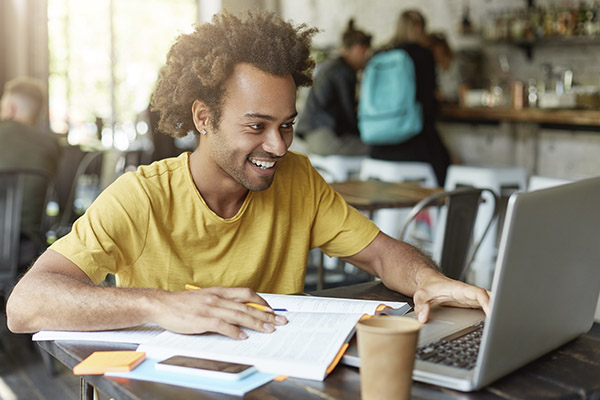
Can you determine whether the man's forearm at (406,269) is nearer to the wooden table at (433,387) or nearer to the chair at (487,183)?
the wooden table at (433,387)

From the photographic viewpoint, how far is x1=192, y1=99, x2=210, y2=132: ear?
1.53 metres

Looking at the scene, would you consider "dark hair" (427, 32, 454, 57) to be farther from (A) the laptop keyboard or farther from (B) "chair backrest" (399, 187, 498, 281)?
(A) the laptop keyboard

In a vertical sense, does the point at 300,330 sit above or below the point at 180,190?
below

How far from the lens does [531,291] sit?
86 centimetres

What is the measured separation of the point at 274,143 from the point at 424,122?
2883mm

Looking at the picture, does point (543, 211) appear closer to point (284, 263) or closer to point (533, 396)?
point (533, 396)

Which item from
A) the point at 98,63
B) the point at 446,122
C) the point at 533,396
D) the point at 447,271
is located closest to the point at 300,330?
the point at 533,396

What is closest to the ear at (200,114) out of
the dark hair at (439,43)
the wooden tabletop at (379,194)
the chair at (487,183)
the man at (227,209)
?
the man at (227,209)

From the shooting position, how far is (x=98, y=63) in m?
8.01

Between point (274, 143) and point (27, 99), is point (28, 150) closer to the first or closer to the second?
point (27, 99)

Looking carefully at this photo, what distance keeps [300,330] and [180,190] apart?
20.7 inches

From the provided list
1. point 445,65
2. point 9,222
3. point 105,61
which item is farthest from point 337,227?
point 105,61

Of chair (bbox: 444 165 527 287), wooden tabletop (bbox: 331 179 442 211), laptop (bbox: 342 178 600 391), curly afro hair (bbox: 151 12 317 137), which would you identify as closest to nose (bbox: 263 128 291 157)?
curly afro hair (bbox: 151 12 317 137)

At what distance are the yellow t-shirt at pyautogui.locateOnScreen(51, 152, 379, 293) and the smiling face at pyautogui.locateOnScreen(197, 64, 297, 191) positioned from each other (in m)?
0.10
